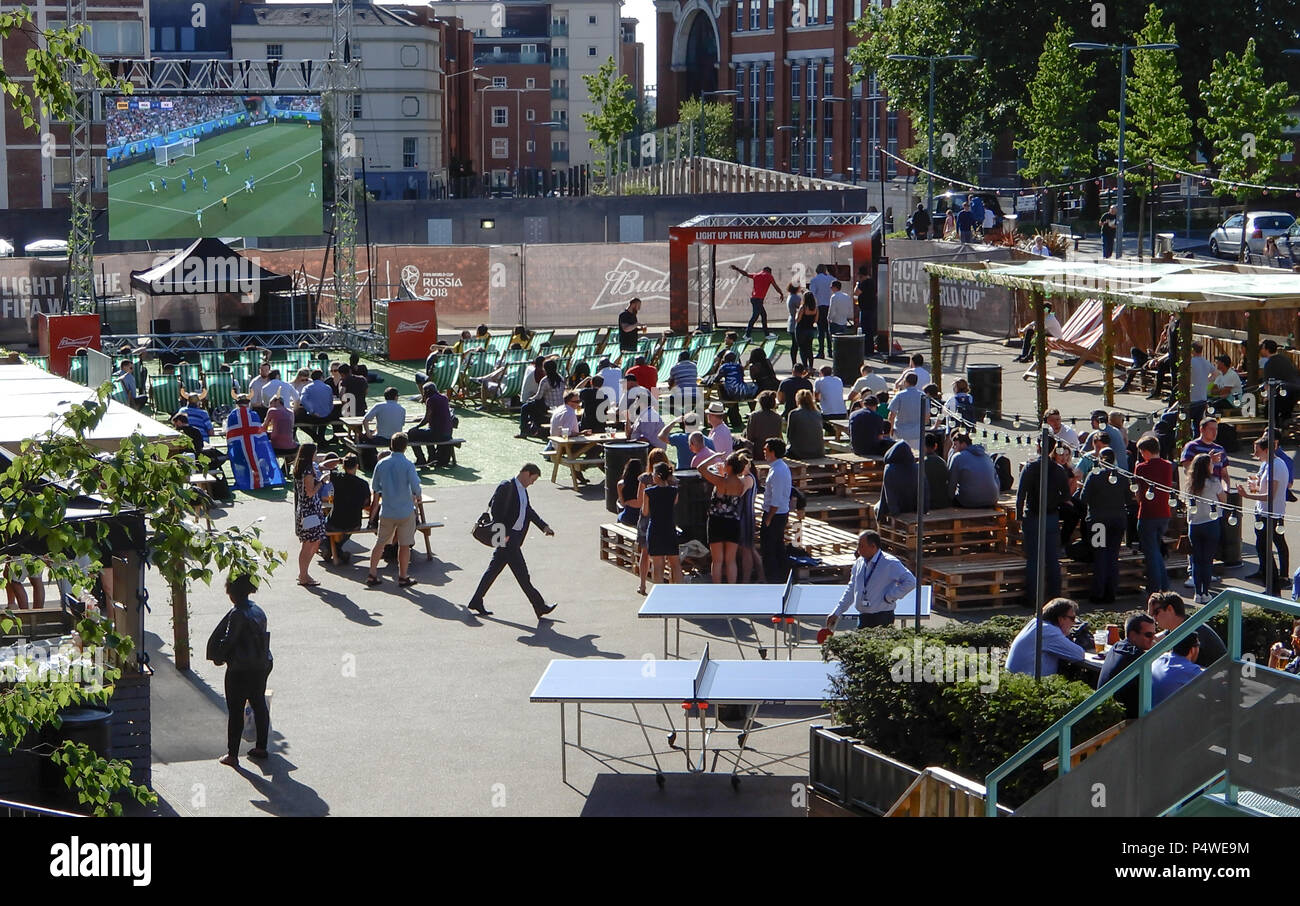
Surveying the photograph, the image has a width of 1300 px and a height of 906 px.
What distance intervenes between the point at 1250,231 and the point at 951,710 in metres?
39.0

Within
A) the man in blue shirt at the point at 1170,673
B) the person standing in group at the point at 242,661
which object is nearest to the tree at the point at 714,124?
the person standing in group at the point at 242,661

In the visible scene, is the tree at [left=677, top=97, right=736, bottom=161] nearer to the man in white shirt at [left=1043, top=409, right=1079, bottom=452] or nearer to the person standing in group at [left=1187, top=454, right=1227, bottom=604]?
the man in white shirt at [left=1043, top=409, right=1079, bottom=452]

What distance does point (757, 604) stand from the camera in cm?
1338

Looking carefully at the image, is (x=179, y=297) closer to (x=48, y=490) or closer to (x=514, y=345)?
(x=514, y=345)

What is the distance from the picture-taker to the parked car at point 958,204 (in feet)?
161

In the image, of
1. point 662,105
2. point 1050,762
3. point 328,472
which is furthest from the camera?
point 662,105

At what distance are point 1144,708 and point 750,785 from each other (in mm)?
3929

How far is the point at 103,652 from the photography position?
11.8 meters

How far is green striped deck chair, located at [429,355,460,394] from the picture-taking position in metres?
29.3

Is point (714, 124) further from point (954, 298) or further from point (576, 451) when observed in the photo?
point (576, 451)

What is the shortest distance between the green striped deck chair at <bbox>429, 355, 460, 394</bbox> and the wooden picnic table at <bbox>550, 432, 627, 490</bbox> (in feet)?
23.1

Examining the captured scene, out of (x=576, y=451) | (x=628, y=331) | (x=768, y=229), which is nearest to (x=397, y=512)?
(x=576, y=451)

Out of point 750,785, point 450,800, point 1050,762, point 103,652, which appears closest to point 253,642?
point 103,652

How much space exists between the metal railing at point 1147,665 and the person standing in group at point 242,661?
5469mm
